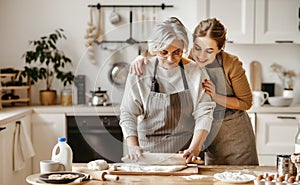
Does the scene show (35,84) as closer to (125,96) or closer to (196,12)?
(196,12)

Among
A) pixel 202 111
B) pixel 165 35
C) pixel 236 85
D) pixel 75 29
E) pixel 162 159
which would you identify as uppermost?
pixel 75 29

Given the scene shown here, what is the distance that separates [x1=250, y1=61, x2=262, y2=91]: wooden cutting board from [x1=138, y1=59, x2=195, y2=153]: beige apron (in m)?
2.62

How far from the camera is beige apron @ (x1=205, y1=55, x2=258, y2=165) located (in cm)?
309

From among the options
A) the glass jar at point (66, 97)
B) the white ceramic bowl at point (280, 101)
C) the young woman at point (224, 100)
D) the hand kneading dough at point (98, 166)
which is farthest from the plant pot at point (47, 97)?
the hand kneading dough at point (98, 166)

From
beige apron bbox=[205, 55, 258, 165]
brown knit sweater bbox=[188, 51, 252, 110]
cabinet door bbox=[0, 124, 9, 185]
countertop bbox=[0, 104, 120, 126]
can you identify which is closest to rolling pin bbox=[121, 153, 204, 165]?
beige apron bbox=[205, 55, 258, 165]

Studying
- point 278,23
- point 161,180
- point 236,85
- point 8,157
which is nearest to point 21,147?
point 8,157

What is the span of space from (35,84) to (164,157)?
2.92 metres

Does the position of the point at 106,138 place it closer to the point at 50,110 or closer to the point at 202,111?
the point at 202,111

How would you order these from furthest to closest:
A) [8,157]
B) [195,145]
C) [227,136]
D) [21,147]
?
1. [21,147]
2. [8,157]
3. [227,136]
4. [195,145]

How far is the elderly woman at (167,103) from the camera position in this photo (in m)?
2.65

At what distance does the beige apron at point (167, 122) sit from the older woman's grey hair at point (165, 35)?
0.30 ft

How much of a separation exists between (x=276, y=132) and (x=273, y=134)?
3cm

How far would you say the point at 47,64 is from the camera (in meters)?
5.04

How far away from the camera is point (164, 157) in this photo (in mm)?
2721
